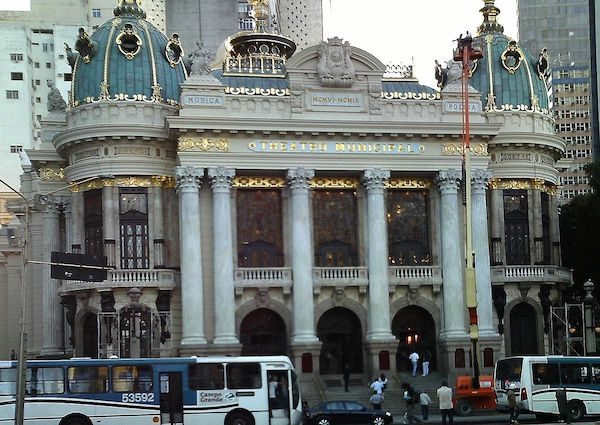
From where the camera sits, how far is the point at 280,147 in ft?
204

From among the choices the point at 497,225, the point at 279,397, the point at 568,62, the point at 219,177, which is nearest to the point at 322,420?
the point at 279,397

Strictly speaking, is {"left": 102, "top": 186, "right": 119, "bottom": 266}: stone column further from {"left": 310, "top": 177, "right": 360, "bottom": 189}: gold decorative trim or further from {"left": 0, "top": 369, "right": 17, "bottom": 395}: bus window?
{"left": 0, "top": 369, "right": 17, "bottom": 395}: bus window

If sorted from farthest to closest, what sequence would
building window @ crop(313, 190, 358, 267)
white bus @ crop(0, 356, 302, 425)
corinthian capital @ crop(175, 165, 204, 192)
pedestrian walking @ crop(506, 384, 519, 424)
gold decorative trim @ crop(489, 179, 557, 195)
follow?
gold decorative trim @ crop(489, 179, 557, 195) → building window @ crop(313, 190, 358, 267) → corinthian capital @ crop(175, 165, 204, 192) → pedestrian walking @ crop(506, 384, 519, 424) → white bus @ crop(0, 356, 302, 425)

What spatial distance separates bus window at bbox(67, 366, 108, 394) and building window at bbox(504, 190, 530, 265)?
2997 centimetres

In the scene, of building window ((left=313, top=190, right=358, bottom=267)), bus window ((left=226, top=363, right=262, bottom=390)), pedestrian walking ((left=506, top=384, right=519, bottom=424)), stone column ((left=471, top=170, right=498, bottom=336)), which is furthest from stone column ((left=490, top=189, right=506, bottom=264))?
bus window ((left=226, top=363, right=262, bottom=390))

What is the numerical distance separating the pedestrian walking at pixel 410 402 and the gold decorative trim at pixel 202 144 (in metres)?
15.9

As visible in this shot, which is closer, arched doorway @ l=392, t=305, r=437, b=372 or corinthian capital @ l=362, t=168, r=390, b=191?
corinthian capital @ l=362, t=168, r=390, b=191

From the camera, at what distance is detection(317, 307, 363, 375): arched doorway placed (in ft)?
209

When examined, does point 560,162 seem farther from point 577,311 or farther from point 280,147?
point 280,147

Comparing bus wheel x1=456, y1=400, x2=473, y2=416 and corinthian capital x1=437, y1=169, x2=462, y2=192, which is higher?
corinthian capital x1=437, y1=169, x2=462, y2=192

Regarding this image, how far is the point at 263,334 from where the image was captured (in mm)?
62781

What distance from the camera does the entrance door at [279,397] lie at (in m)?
46.2

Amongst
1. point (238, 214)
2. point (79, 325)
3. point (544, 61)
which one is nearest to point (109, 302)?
point (79, 325)

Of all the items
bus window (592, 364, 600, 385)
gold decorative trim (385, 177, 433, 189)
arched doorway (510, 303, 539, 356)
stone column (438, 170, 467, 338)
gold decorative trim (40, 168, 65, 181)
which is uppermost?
gold decorative trim (40, 168, 65, 181)
